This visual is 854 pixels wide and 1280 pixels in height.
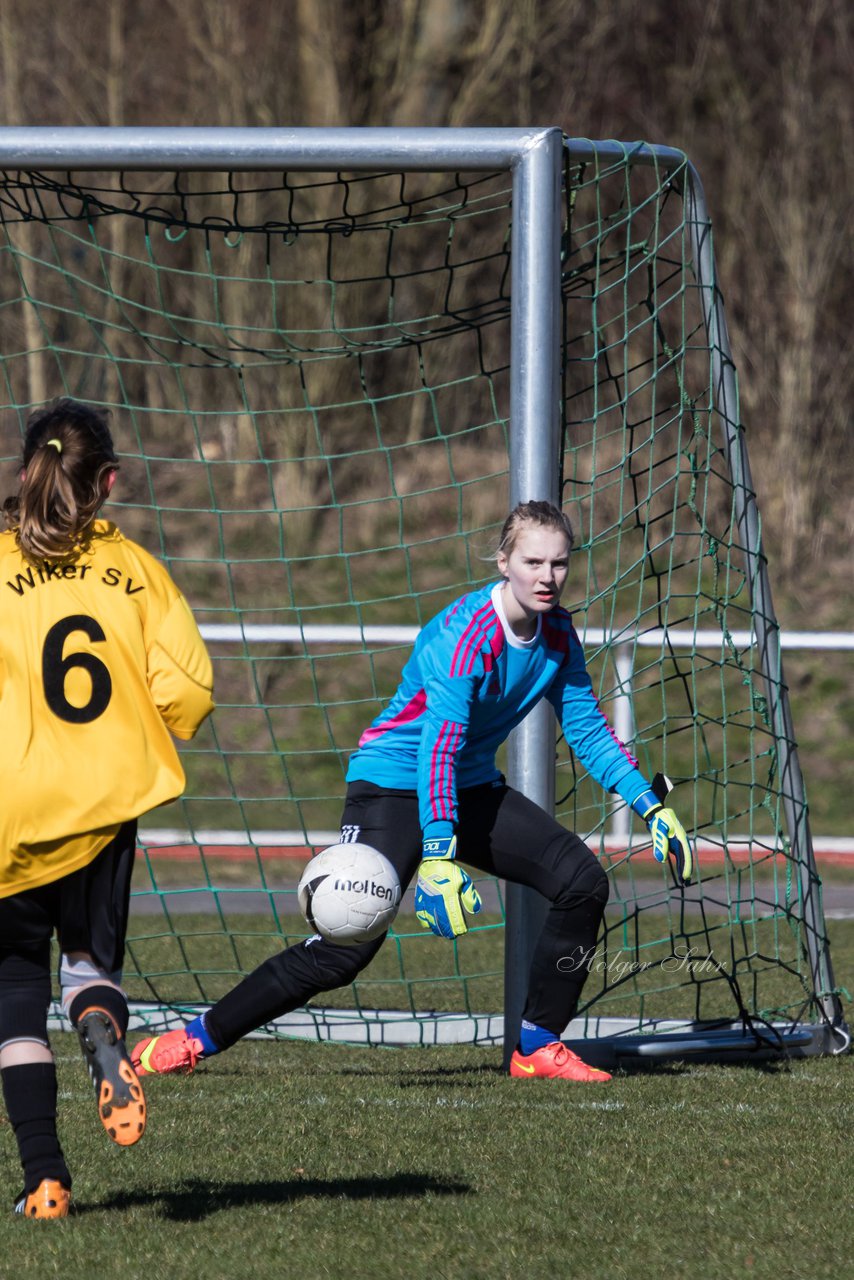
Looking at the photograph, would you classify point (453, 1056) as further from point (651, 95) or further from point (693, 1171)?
point (651, 95)

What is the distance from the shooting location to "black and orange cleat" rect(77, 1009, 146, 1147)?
3197 millimetres

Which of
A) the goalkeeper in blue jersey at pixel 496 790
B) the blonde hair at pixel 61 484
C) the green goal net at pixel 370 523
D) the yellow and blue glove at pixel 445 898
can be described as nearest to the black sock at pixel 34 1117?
the blonde hair at pixel 61 484

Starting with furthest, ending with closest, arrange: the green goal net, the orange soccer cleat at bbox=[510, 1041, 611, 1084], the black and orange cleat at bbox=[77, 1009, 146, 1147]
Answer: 1. the green goal net
2. the orange soccer cleat at bbox=[510, 1041, 611, 1084]
3. the black and orange cleat at bbox=[77, 1009, 146, 1147]

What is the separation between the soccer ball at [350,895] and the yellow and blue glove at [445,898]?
0.18 m

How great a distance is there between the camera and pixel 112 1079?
10.6 ft

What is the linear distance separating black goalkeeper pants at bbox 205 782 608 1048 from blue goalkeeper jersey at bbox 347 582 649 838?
0.09 meters

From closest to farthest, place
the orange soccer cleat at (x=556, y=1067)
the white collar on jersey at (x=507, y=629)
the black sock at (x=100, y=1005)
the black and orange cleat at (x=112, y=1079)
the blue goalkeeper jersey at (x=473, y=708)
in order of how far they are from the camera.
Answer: the black and orange cleat at (x=112, y=1079) → the black sock at (x=100, y=1005) → the blue goalkeeper jersey at (x=473, y=708) → the white collar on jersey at (x=507, y=629) → the orange soccer cleat at (x=556, y=1067)

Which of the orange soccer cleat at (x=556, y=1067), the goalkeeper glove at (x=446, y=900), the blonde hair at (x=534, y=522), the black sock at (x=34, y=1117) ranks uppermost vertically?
the blonde hair at (x=534, y=522)

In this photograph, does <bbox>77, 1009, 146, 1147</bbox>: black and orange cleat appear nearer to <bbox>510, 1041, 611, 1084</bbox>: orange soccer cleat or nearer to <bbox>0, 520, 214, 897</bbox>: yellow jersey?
<bbox>0, 520, 214, 897</bbox>: yellow jersey

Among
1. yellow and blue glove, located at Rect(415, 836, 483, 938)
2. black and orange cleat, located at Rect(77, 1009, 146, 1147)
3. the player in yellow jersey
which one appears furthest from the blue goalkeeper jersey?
black and orange cleat, located at Rect(77, 1009, 146, 1147)

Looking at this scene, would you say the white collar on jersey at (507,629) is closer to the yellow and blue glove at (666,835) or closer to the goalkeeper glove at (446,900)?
the yellow and blue glove at (666,835)

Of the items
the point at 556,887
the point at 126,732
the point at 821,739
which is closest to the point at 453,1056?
the point at 556,887

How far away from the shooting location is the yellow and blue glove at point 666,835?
4.67 meters

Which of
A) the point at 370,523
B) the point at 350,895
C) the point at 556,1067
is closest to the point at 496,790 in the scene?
the point at 350,895
